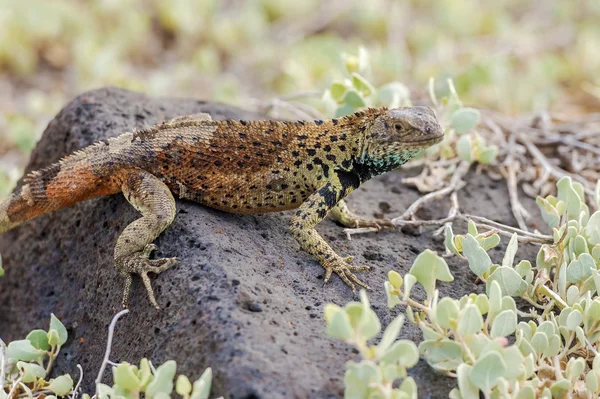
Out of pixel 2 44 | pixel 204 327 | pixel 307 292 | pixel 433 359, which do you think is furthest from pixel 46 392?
pixel 2 44

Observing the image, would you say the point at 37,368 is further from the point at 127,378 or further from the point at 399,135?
the point at 399,135

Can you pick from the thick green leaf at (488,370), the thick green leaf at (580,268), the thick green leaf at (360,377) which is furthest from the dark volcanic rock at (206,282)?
the thick green leaf at (580,268)

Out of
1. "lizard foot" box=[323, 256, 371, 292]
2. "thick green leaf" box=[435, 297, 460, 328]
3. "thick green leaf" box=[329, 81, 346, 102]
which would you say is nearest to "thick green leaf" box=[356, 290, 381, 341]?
"thick green leaf" box=[435, 297, 460, 328]

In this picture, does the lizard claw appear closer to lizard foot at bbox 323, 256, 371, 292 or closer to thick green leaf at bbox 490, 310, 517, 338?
lizard foot at bbox 323, 256, 371, 292

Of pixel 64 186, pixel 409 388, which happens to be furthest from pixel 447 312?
pixel 64 186

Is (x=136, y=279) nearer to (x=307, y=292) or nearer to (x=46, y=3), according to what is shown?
(x=307, y=292)
